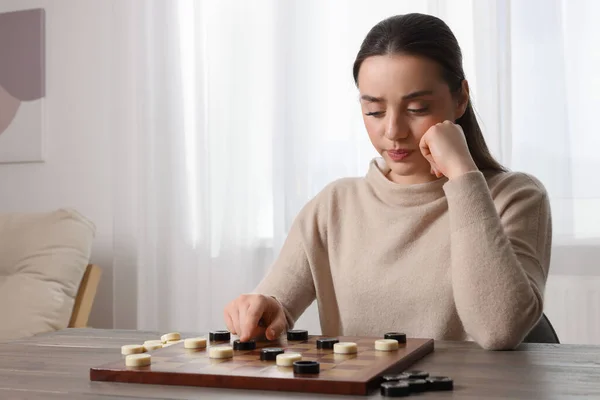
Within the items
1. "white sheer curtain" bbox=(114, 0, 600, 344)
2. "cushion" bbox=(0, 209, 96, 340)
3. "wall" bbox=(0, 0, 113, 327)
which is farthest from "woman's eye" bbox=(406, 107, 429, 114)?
"wall" bbox=(0, 0, 113, 327)

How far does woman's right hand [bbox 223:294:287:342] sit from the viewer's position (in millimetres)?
1407

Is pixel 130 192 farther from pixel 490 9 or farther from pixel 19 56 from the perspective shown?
pixel 490 9

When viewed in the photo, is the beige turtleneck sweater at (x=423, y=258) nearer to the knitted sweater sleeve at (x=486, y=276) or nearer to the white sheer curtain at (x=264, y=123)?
the knitted sweater sleeve at (x=486, y=276)

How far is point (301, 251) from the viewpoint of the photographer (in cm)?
180

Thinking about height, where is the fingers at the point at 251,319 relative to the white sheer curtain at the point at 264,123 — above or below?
below

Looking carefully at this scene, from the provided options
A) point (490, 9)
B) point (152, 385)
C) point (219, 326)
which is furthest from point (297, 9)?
point (152, 385)

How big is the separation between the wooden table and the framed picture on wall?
87.7 inches

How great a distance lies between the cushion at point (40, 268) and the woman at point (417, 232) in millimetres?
1309

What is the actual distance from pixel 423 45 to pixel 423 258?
0.43 meters

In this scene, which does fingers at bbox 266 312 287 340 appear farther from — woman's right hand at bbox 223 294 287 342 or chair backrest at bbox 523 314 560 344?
chair backrest at bbox 523 314 560 344

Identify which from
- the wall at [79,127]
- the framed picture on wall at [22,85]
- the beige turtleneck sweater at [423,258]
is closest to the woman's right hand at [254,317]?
the beige turtleneck sweater at [423,258]

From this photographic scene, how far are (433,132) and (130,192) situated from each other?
2.01 metres

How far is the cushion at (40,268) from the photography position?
276cm

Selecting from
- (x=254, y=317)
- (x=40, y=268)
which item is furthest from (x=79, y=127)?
(x=254, y=317)
